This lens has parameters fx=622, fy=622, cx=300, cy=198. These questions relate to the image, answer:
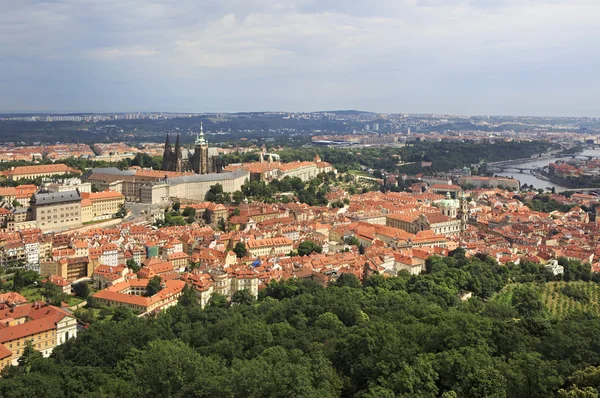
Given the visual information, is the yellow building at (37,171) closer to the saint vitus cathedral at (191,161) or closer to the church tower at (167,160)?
the church tower at (167,160)

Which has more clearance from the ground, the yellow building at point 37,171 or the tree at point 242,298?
the yellow building at point 37,171

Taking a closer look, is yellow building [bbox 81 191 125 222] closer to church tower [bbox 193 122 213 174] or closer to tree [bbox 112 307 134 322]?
church tower [bbox 193 122 213 174]

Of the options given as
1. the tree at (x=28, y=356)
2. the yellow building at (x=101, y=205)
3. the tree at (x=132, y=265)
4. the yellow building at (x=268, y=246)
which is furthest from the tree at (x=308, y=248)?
the tree at (x=28, y=356)

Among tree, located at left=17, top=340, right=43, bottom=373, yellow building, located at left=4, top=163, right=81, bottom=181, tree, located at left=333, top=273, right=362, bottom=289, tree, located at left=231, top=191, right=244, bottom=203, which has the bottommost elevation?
tree, located at left=17, top=340, right=43, bottom=373

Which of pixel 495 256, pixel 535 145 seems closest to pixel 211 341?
pixel 495 256

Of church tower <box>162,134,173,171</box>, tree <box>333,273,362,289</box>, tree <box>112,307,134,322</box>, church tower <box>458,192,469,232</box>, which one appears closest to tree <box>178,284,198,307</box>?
tree <box>112,307,134,322</box>

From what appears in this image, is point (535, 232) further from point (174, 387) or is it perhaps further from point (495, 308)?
point (174, 387)

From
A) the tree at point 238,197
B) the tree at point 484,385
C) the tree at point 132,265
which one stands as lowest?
the tree at point 132,265
